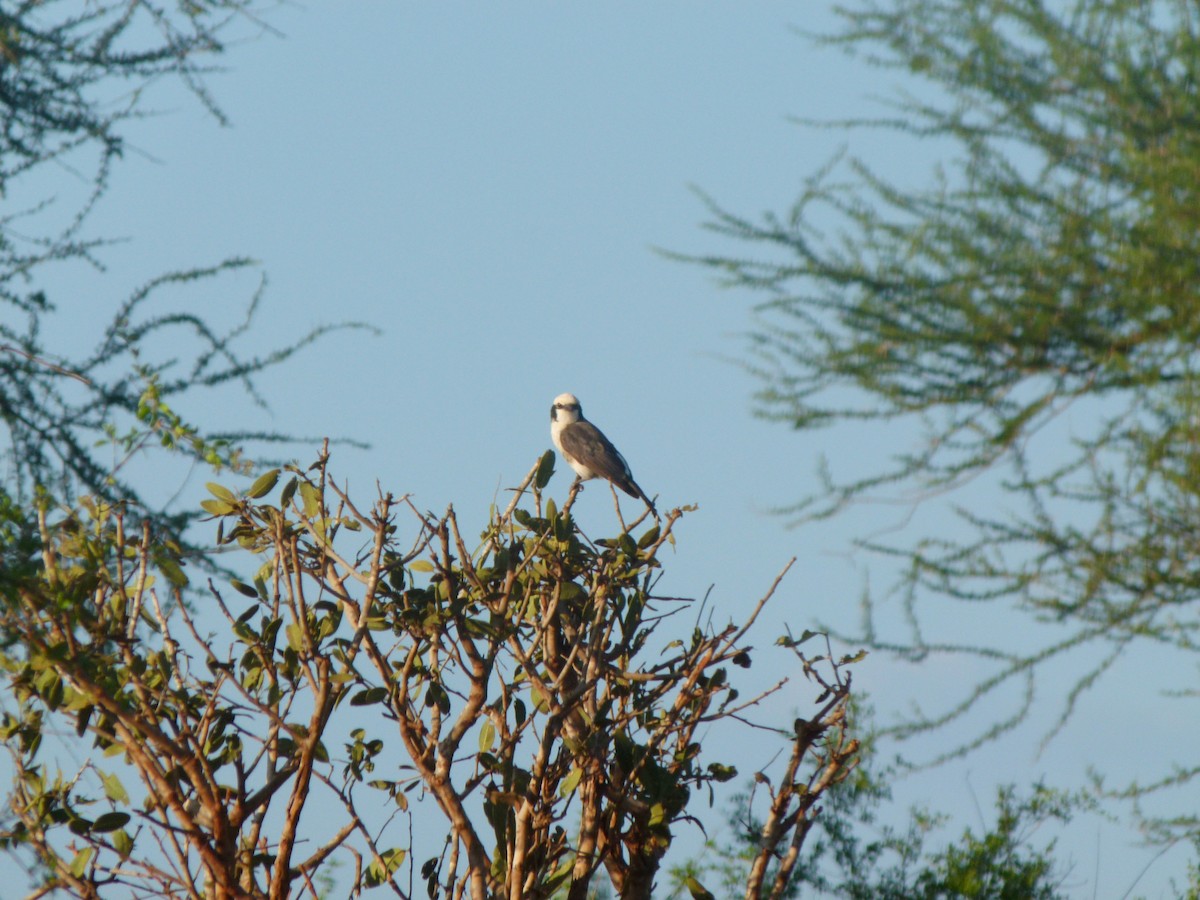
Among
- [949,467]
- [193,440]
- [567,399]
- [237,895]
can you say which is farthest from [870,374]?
[567,399]

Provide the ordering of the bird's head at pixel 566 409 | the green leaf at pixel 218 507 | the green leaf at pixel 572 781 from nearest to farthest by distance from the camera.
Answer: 1. the green leaf at pixel 572 781
2. the green leaf at pixel 218 507
3. the bird's head at pixel 566 409

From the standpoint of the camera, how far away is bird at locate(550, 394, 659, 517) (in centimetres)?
719

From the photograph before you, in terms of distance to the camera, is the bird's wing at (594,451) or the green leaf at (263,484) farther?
the bird's wing at (594,451)

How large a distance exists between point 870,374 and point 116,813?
2.76 m

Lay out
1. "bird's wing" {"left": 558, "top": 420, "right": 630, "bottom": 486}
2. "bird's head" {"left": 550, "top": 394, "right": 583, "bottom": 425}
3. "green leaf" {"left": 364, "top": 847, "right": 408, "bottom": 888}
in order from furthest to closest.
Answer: "bird's head" {"left": 550, "top": 394, "right": 583, "bottom": 425} → "bird's wing" {"left": 558, "top": 420, "right": 630, "bottom": 486} → "green leaf" {"left": 364, "top": 847, "right": 408, "bottom": 888}

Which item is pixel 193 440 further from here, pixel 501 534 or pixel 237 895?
pixel 237 895

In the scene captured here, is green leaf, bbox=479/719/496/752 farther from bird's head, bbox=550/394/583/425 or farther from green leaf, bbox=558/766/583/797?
bird's head, bbox=550/394/583/425

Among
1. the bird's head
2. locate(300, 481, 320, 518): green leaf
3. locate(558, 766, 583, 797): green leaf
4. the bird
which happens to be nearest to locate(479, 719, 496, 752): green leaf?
locate(558, 766, 583, 797): green leaf

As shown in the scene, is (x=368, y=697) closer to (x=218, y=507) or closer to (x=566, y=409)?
(x=218, y=507)

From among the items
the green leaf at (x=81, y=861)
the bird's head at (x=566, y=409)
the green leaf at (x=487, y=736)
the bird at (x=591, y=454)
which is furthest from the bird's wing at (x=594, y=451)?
the green leaf at (x=81, y=861)

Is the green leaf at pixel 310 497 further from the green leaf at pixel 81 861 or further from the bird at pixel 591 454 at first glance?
the bird at pixel 591 454

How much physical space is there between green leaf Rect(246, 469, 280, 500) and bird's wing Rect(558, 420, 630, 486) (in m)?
3.86

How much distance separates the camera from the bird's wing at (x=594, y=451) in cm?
718

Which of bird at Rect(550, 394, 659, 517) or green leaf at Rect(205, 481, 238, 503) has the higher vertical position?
bird at Rect(550, 394, 659, 517)
